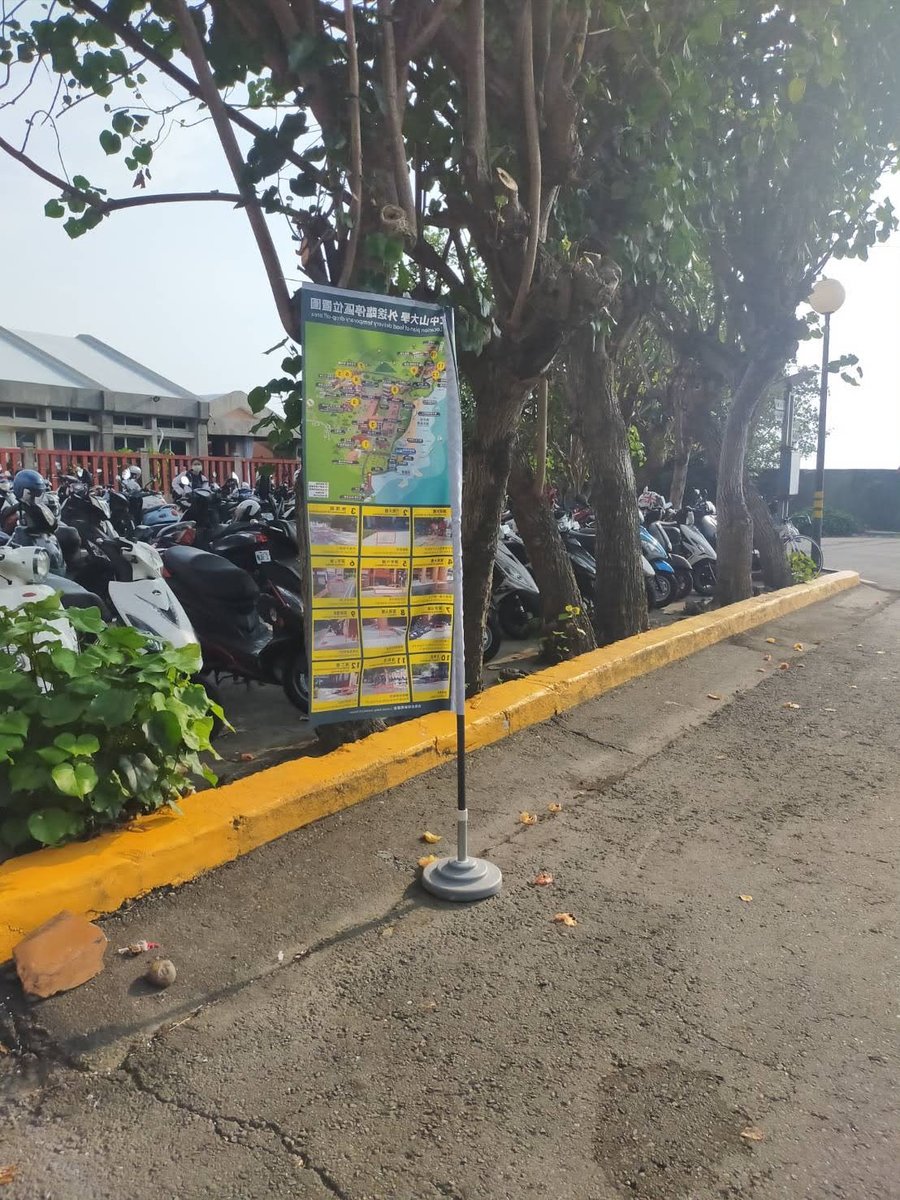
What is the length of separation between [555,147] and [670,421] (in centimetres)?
1854

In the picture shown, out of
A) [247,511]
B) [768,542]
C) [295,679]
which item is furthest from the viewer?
[768,542]

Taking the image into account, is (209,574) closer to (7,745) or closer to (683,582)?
(7,745)

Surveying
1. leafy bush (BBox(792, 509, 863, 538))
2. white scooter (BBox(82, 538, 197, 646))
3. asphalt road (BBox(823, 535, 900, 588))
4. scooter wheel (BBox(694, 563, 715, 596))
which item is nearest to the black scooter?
white scooter (BBox(82, 538, 197, 646))

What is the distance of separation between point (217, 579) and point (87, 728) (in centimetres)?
295

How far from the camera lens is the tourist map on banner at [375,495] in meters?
3.32

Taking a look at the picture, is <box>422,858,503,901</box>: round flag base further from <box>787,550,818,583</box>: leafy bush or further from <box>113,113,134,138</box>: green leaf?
<box>787,550,818,583</box>: leafy bush

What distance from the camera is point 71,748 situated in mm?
3104

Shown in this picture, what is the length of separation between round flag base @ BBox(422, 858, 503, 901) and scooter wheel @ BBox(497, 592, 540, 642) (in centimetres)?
526

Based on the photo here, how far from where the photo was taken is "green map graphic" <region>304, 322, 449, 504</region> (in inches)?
130

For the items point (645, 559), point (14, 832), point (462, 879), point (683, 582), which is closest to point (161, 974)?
point (14, 832)

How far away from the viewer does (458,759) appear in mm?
3459

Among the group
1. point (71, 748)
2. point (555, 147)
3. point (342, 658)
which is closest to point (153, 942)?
point (71, 748)

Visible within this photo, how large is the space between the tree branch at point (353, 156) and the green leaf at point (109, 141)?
1.74 m

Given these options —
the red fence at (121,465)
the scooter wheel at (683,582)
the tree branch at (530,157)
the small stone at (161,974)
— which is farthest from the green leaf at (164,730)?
the red fence at (121,465)
